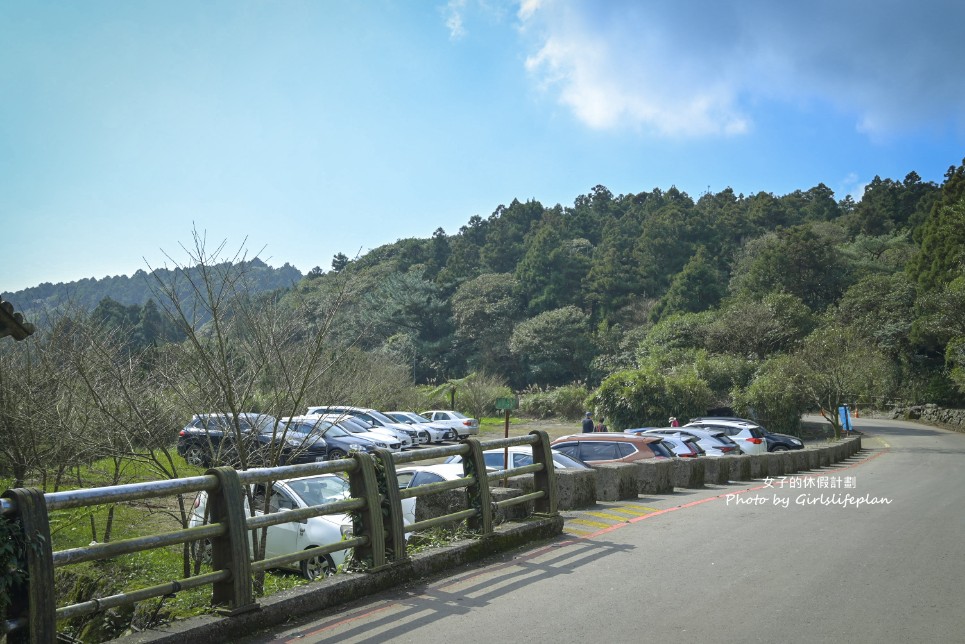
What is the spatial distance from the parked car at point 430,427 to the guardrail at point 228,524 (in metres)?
23.4

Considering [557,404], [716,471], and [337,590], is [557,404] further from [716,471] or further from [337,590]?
[337,590]

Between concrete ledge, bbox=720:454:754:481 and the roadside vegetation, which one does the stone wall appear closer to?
the roadside vegetation

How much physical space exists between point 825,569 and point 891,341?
52.9m

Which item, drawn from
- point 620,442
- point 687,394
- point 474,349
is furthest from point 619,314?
point 620,442

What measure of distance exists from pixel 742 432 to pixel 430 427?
12.7 m

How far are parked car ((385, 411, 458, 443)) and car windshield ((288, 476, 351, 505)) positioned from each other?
19.1 meters

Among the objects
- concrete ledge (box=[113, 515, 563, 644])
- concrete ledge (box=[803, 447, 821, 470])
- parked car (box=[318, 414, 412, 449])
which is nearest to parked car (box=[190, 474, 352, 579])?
concrete ledge (box=[113, 515, 563, 644])

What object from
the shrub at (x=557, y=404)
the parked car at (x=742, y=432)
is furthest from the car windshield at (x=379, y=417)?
the shrub at (x=557, y=404)

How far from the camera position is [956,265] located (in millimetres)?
47531

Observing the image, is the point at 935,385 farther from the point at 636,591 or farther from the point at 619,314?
the point at 636,591

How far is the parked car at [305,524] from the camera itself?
10.0m

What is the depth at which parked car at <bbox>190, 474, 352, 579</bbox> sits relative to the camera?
395 inches

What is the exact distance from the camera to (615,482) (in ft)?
41.4

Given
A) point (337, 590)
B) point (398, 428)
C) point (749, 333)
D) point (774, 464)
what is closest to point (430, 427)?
point (398, 428)
